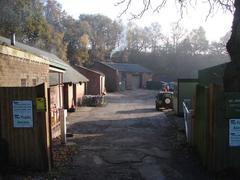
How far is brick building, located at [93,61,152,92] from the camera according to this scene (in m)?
53.3

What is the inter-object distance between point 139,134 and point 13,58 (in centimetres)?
619

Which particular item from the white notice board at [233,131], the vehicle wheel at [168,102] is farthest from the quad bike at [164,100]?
the white notice board at [233,131]

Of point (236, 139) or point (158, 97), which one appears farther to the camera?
point (158, 97)

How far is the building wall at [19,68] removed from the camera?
929cm

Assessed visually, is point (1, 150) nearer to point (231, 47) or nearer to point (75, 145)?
point (75, 145)

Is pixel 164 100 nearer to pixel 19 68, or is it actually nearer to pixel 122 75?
pixel 19 68

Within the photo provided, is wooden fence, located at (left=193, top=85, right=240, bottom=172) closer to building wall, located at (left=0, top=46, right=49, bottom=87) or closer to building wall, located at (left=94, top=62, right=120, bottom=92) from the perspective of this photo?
building wall, located at (left=0, top=46, right=49, bottom=87)

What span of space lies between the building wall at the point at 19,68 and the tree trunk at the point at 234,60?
5.86 meters

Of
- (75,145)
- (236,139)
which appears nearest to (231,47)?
(236,139)

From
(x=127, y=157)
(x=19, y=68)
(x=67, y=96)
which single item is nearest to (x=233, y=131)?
(x=127, y=157)

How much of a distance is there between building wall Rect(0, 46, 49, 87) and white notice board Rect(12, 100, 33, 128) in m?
1.52

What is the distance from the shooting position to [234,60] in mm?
8859

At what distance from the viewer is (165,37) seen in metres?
82.8

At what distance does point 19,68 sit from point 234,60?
637cm
